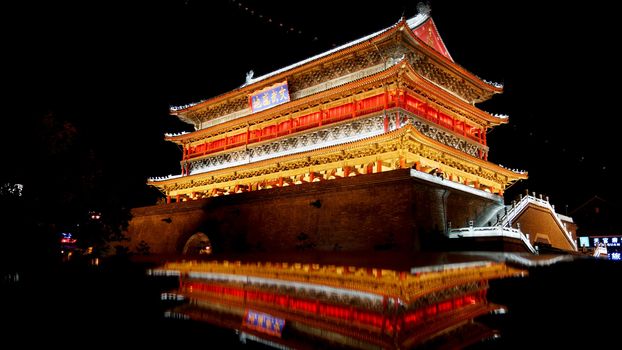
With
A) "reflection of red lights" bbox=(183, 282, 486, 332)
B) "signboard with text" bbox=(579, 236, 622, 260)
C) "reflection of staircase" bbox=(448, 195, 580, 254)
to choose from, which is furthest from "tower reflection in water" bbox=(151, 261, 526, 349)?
"signboard with text" bbox=(579, 236, 622, 260)

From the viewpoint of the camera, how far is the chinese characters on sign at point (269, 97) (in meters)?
20.3

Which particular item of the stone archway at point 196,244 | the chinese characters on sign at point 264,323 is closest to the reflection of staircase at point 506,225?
the chinese characters on sign at point 264,323

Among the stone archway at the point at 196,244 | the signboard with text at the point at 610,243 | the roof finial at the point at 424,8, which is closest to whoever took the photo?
the roof finial at the point at 424,8

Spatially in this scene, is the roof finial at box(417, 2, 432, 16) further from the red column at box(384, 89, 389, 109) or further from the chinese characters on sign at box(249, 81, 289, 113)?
the chinese characters on sign at box(249, 81, 289, 113)

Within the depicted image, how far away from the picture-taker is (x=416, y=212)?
13.3 m

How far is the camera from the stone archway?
20.6m

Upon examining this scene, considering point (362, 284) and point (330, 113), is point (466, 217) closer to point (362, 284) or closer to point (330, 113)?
point (330, 113)

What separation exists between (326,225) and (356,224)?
1338mm

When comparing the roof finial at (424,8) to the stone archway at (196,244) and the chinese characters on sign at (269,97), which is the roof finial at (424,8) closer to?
the chinese characters on sign at (269,97)

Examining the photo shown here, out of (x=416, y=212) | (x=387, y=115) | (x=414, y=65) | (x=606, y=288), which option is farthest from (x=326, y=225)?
(x=606, y=288)

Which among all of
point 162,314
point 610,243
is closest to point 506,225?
point 162,314

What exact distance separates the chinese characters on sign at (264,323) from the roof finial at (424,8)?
780 inches

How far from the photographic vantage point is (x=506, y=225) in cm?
1653

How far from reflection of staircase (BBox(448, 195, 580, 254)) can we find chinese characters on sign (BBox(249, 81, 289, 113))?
34.8 ft
